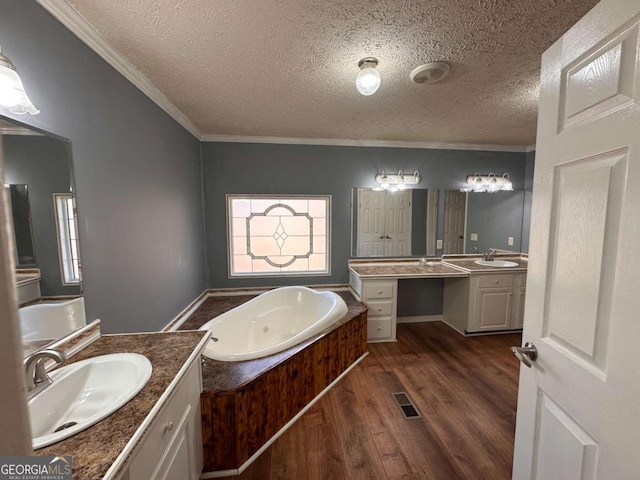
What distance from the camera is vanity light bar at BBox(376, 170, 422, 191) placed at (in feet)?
10.9

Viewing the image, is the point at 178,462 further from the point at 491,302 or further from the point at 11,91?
the point at 491,302

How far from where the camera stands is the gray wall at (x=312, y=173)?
311cm

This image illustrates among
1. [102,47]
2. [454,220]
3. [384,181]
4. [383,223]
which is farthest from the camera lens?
[454,220]

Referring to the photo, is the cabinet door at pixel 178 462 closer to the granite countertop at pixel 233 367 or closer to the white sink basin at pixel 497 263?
the granite countertop at pixel 233 367

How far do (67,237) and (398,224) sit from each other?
3102 millimetres

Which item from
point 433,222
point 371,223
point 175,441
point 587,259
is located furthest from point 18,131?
point 433,222

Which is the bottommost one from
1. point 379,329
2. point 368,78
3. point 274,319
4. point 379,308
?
point 379,329

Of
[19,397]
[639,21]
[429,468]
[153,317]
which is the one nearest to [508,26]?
[639,21]

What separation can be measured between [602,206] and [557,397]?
615 millimetres

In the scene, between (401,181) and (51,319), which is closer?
(51,319)

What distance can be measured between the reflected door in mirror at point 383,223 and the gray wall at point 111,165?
80.2 inches

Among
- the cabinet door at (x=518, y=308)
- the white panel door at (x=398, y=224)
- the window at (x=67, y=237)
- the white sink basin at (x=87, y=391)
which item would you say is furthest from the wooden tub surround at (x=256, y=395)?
the cabinet door at (x=518, y=308)

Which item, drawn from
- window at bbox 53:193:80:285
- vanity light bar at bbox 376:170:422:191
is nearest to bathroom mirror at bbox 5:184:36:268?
window at bbox 53:193:80:285

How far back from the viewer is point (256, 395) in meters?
1.61
